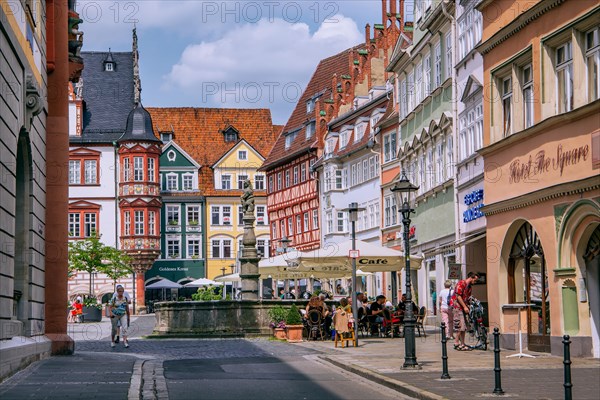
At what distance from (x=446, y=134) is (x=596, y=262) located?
18285mm

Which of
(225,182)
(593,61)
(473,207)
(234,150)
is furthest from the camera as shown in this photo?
(234,150)

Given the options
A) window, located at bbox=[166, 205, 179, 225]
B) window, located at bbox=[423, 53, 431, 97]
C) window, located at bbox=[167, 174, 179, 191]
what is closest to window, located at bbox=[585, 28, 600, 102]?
window, located at bbox=[423, 53, 431, 97]

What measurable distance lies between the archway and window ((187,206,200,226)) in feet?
259

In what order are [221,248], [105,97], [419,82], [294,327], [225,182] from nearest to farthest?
[294,327] < [419,82] < [105,97] < [221,248] < [225,182]

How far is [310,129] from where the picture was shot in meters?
84.3

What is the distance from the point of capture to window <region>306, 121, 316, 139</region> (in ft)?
274

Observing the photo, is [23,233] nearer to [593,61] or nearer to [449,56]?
[593,61]

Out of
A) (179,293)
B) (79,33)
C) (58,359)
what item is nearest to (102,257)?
(179,293)

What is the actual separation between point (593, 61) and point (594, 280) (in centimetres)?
405

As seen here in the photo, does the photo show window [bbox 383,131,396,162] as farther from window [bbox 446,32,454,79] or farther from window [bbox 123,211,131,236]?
window [bbox 123,211,131,236]

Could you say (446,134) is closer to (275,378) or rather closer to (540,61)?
(540,61)

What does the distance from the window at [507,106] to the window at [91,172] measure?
224ft

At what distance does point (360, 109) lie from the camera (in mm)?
70750

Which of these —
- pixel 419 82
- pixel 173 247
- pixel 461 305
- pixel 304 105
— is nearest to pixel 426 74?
pixel 419 82
